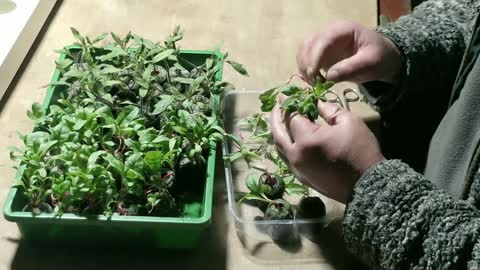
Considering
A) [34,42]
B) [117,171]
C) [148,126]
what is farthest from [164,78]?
[34,42]

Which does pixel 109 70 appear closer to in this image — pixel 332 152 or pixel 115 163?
pixel 115 163

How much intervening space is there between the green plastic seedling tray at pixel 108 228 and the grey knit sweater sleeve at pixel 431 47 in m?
0.28

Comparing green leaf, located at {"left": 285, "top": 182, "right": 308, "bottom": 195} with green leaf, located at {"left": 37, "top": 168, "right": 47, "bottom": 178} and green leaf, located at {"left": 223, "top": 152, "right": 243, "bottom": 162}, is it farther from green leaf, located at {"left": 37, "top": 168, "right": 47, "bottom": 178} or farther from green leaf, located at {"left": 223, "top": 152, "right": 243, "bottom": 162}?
green leaf, located at {"left": 37, "top": 168, "right": 47, "bottom": 178}

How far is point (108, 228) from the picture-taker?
66 centimetres

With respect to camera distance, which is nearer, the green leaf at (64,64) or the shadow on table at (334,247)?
the shadow on table at (334,247)

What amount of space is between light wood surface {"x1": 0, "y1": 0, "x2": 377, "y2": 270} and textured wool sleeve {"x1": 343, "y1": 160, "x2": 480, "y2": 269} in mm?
105

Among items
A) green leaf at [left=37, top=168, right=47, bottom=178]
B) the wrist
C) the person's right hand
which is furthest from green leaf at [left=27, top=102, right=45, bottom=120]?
the wrist

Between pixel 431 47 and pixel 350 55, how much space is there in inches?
4.0

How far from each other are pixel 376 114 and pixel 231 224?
293 mm

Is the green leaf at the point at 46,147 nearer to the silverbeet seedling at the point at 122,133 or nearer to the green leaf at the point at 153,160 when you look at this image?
the silverbeet seedling at the point at 122,133

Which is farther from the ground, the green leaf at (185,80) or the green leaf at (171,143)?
the green leaf at (185,80)

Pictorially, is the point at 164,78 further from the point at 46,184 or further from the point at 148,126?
the point at 46,184

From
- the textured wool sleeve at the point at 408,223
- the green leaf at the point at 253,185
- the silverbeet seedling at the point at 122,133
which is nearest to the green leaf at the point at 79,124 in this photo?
the silverbeet seedling at the point at 122,133

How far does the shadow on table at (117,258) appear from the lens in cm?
68
